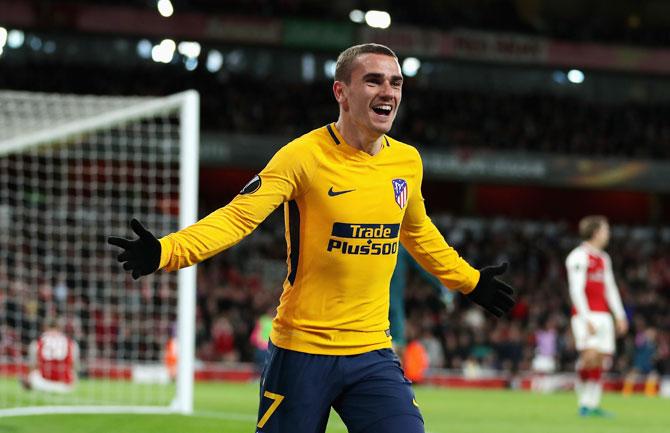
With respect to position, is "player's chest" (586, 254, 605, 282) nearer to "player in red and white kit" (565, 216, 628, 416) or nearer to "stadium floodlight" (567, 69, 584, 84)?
"player in red and white kit" (565, 216, 628, 416)

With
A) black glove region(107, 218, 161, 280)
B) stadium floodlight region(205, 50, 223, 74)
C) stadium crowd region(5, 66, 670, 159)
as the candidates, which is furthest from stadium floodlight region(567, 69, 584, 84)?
black glove region(107, 218, 161, 280)

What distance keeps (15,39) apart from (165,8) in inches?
197

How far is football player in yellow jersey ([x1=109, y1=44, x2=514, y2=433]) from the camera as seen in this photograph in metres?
4.34

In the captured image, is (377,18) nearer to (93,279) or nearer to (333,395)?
(93,279)

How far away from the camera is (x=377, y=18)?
1332 inches

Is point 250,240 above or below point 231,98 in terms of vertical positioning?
below

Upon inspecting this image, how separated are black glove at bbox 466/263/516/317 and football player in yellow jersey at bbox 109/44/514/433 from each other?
559 millimetres

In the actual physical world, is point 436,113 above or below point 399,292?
above

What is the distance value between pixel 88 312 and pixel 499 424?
376 inches

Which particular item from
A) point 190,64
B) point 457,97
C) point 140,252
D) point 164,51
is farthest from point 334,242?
point 457,97

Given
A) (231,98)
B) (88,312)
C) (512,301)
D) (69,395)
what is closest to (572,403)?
(69,395)

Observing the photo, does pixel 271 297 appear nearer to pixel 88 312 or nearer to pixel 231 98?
pixel 88 312

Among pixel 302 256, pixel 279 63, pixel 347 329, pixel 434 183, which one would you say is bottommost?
pixel 347 329

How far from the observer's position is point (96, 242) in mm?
23734
